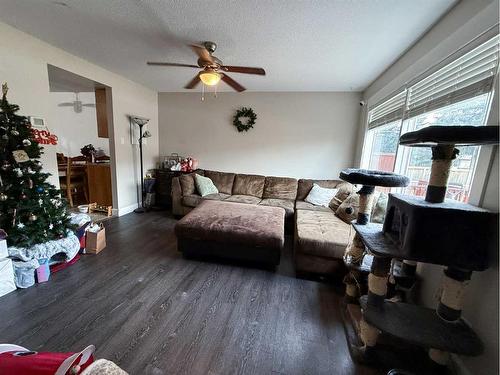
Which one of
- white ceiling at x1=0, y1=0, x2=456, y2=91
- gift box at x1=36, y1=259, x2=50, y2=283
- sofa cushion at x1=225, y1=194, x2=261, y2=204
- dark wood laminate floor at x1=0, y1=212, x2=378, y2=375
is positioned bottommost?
dark wood laminate floor at x1=0, y1=212, x2=378, y2=375

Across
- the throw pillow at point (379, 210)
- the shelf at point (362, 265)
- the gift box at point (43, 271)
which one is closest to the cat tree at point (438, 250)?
the shelf at point (362, 265)

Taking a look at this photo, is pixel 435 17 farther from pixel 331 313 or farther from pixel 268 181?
pixel 268 181

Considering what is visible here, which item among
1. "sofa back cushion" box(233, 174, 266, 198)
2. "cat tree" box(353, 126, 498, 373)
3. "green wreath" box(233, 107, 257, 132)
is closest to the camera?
"cat tree" box(353, 126, 498, 373)

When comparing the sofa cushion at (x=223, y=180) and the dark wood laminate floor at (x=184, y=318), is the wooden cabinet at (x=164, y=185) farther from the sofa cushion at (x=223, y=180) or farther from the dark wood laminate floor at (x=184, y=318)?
the dark wood laminate floor at (x=184, y=318)

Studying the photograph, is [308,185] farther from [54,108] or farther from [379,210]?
[54,108]

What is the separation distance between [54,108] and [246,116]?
2.91 meters

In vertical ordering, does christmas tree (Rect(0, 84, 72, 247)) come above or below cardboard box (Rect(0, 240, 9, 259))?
above

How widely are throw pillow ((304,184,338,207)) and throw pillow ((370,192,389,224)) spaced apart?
1205mm

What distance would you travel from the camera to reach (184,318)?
1.58 metres

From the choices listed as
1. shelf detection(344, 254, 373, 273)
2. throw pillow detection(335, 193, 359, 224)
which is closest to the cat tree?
shelf detection(344, 254, 373, 273)

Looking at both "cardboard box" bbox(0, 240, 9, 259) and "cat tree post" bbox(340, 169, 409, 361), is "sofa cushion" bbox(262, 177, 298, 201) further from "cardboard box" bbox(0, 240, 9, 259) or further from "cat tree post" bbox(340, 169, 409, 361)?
"cardboard box" bbox(0, 240, 9, 259)

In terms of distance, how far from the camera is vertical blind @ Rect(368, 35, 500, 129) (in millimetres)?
1240

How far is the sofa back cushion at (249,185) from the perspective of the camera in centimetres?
404

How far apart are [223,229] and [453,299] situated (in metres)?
1.78
